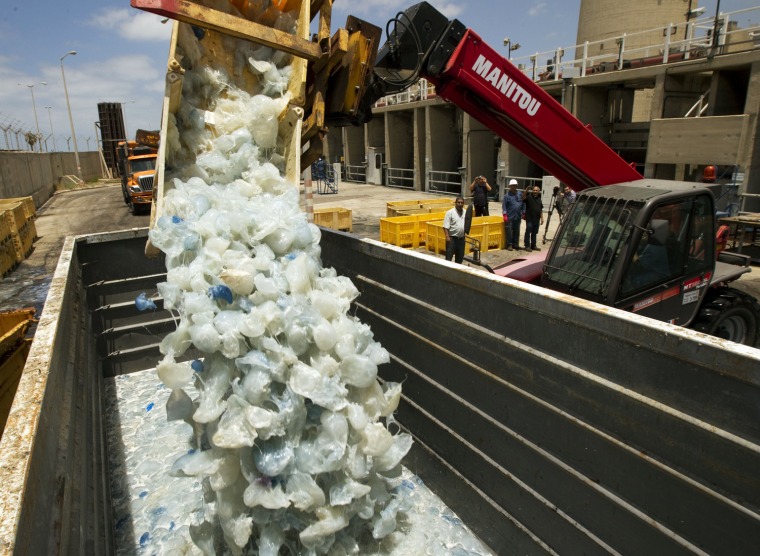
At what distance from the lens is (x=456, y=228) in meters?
7.89

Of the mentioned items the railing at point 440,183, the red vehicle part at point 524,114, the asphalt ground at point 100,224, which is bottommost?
the asphalt ground at point 100,224

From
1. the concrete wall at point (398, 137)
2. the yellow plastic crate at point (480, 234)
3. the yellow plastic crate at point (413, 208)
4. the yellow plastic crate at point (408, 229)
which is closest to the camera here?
the yellow plastic crate at point (480, 234)

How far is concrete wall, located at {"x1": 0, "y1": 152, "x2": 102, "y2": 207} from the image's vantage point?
1741 centimetres

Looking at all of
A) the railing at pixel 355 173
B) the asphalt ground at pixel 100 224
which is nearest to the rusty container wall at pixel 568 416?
the asphalt ground at pixel 100 224

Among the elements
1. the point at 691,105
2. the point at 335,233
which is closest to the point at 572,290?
the point at 335,233

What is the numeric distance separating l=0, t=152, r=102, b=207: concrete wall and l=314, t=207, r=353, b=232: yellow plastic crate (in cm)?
1217

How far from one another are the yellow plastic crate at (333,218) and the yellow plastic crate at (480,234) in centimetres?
252

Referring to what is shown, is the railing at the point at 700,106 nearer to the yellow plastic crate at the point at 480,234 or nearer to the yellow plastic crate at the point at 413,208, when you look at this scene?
the yellow plastic crate at the point at 480,234

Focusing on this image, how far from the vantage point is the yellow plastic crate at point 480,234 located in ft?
31.7

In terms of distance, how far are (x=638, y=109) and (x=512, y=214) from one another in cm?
1163

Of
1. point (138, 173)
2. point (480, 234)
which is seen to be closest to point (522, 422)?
point (480, 234)

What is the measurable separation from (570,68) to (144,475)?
15255 millimetres

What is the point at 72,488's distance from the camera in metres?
1.75

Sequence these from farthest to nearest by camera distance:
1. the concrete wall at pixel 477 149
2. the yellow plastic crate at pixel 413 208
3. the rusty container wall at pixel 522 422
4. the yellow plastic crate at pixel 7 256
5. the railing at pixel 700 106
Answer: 1. the concrete wall at pixel 477 149
2. the railing at pixel 700 106
3. the yellow plastic crate at pixel 413 208
4. the yellow plastic crate at pixel 7 256
5. the rusty container wall at pixel 522 422
